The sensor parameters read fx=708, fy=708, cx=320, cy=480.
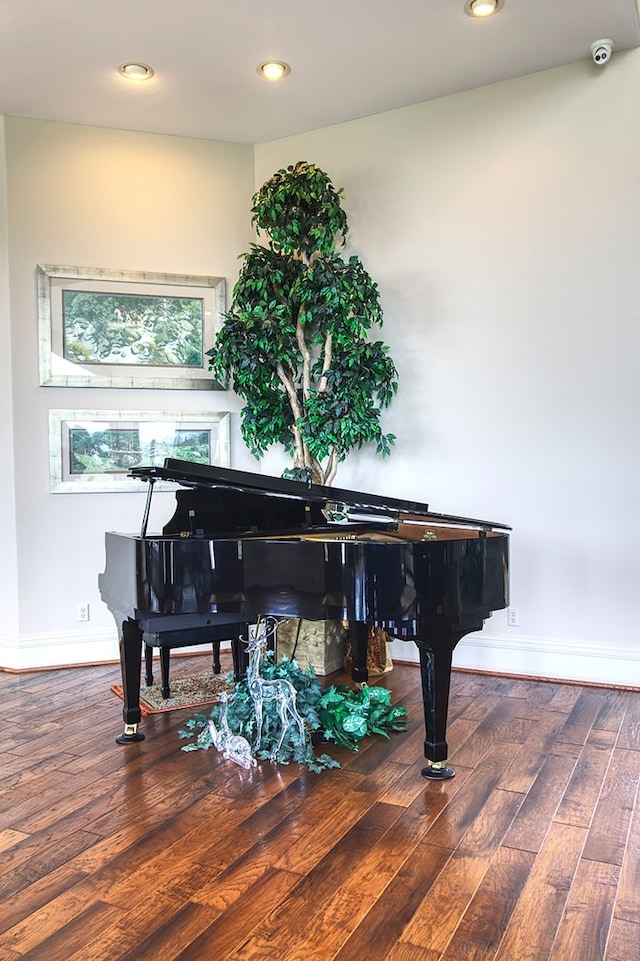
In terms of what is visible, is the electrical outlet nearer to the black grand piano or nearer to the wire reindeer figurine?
the black grand piano

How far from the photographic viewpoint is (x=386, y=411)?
4.45 meters

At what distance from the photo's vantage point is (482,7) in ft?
10.9

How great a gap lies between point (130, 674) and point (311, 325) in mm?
2315

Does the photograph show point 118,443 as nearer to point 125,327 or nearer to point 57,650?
point 125,327

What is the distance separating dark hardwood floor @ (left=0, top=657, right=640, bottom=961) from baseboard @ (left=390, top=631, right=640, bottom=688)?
1.63 feet

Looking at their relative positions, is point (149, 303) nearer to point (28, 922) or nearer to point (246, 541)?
point (246, 541)

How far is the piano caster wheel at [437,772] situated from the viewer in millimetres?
2654

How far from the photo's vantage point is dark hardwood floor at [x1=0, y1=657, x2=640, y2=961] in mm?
1736

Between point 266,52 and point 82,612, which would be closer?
point 266,52

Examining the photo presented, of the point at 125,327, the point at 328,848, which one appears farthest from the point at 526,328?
the point at 328,848

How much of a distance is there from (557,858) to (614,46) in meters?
3.82

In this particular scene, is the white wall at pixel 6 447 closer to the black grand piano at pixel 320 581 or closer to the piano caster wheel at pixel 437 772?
the black grand piano at pixel 320 581

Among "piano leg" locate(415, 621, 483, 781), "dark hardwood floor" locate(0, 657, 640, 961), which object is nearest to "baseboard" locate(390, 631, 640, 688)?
"dark hardwood floor" locate(0, 657, 640, 961)

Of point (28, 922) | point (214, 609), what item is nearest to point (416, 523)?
point (214, 609)
